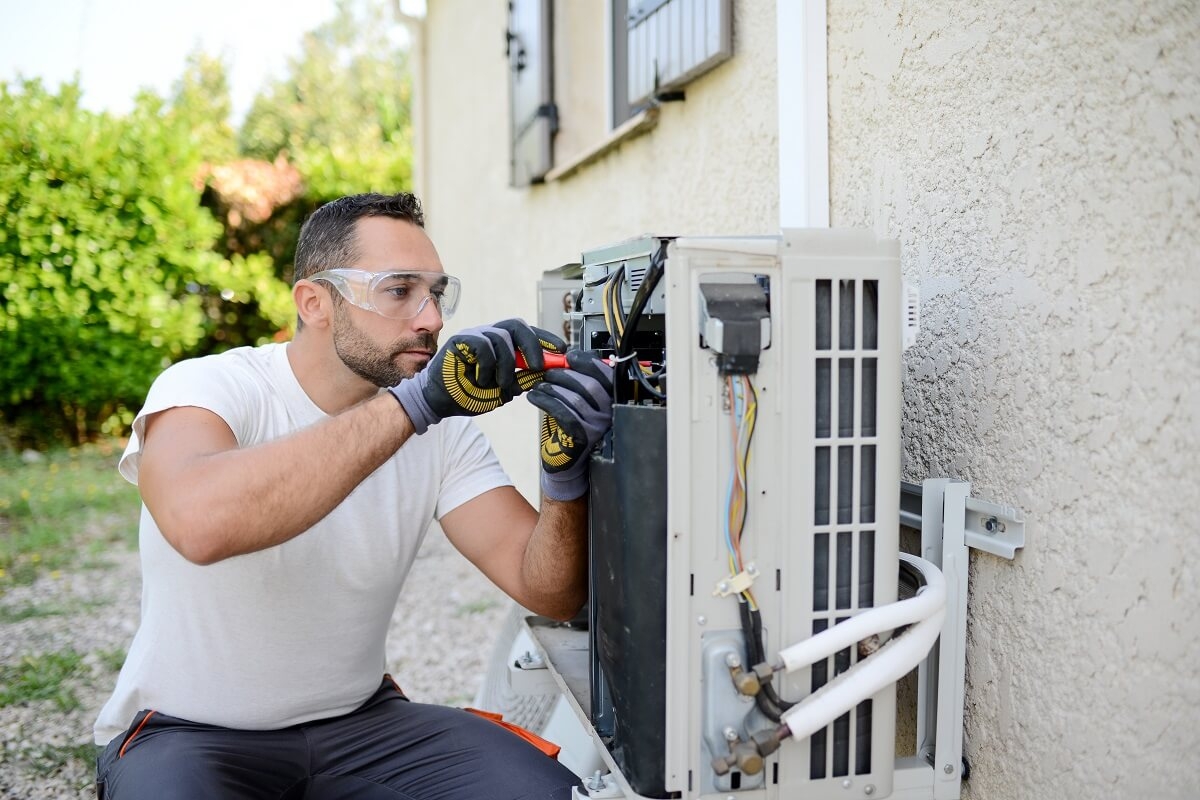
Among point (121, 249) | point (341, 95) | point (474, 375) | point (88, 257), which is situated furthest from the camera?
point (341, 95)

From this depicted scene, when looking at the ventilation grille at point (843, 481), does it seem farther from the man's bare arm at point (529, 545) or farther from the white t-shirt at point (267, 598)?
the white t-shirt at point (267, 598)

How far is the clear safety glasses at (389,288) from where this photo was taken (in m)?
1.94

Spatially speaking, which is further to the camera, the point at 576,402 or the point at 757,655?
the point at 576,402

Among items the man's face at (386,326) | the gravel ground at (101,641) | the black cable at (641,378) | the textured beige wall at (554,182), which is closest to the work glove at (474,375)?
the black cable at (641,378)

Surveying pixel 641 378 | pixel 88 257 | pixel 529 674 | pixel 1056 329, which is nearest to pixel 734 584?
pixel 641 378

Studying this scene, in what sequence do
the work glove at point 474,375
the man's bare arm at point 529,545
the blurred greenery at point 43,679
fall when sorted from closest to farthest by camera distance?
1. the work glove at point 474,375
2. the man's bare arm at point 529,545
3. the blurred greenery at point 43,679

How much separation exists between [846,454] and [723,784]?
45cm

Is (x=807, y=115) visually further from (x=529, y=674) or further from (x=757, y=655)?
(x=529, y=674)

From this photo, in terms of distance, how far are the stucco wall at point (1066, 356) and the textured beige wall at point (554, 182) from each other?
2.42 ft

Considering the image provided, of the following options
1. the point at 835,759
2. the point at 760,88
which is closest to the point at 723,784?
the point at 835,759

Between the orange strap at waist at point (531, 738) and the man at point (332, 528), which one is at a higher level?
the man at point (332, 528)

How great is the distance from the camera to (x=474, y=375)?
1.51 m

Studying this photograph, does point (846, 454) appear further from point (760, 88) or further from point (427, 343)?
point (760, 88)

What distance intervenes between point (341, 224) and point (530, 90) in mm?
2634
